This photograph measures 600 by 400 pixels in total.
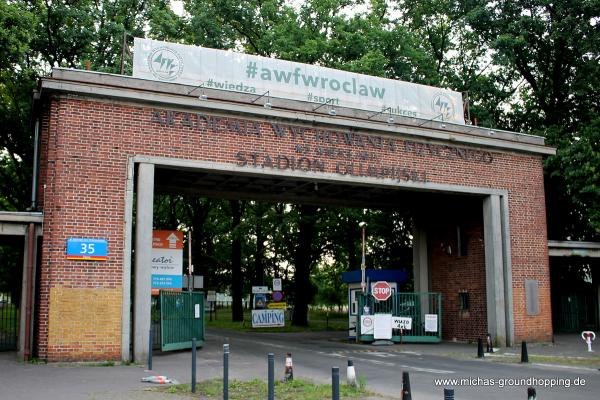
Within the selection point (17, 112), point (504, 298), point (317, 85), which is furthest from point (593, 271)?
point (17, 112)

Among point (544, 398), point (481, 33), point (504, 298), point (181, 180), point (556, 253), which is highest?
point (481, 33)

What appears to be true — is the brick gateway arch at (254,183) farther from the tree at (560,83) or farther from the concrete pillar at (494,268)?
the tree at (560,83)

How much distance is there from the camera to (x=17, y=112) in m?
33.2

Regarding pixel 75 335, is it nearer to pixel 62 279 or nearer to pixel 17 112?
pixel 62 279

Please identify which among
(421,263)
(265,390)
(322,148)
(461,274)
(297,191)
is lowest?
(265,390)

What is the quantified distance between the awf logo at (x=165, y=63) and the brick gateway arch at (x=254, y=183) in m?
1.12

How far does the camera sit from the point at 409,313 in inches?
1009

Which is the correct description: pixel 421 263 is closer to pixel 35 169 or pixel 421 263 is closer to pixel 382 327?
pixel 382 327

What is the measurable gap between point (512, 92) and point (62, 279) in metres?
27.0

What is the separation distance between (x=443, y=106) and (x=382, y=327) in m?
8.42

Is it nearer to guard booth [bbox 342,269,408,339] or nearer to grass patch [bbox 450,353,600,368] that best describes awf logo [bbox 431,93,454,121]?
guard booth [bbox 342,269,408,339]

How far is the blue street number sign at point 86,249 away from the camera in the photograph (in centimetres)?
1673

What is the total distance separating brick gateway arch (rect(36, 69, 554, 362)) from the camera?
664 inches

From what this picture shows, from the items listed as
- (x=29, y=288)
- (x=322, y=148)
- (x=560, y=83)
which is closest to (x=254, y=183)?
(x=322, y=148)
